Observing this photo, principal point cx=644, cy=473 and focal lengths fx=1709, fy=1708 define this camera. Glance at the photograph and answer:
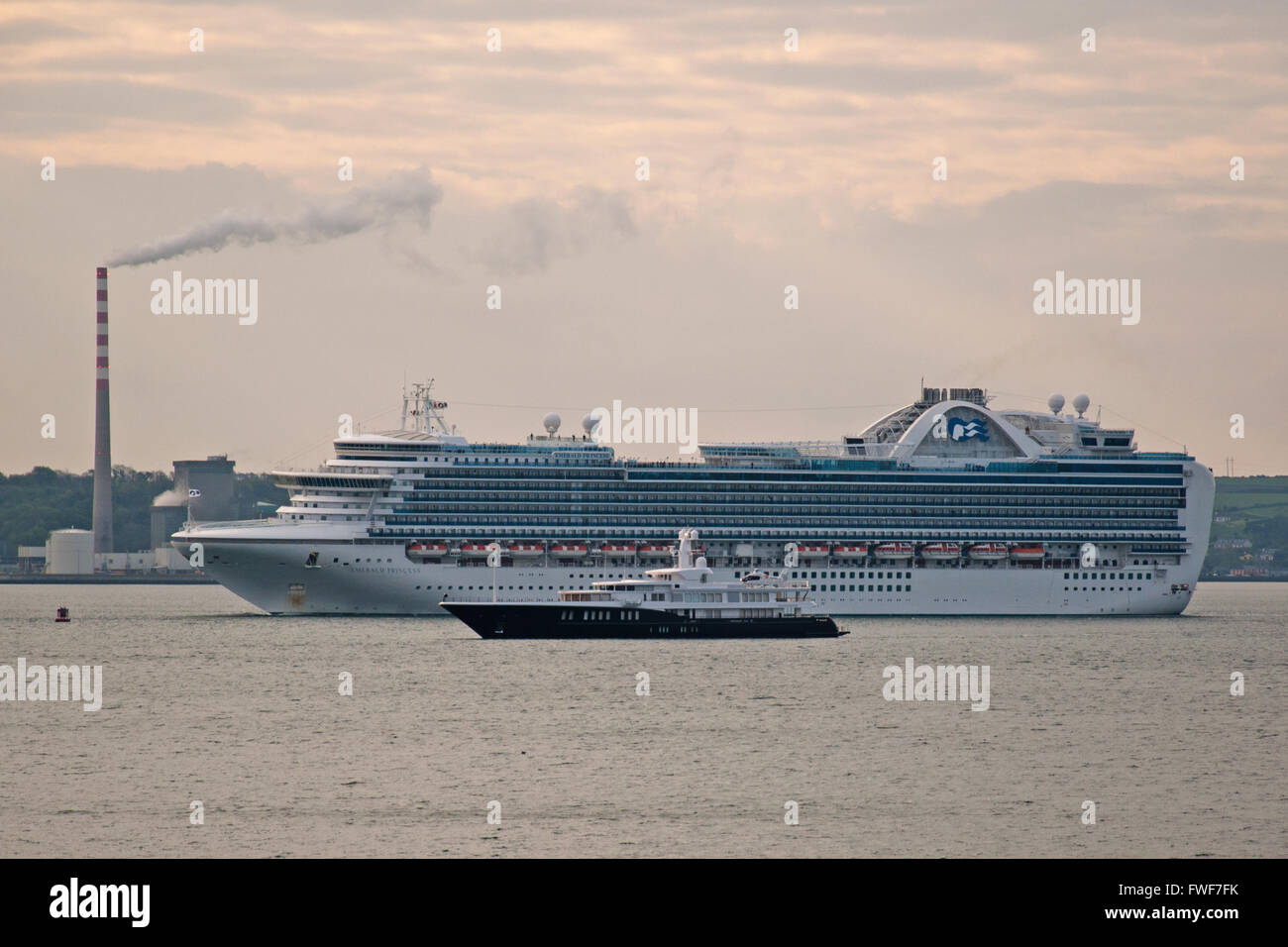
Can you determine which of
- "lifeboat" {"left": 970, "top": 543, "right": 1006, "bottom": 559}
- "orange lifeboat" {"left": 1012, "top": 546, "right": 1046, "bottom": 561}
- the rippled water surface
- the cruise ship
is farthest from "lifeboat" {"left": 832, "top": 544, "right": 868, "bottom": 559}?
the rippled water surface

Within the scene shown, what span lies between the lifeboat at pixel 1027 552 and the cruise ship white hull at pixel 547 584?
871mm

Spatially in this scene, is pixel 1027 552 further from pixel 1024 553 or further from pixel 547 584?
pixel 547 584

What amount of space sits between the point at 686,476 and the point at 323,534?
856 inches

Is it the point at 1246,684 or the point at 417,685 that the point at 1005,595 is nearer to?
the point at 1246,684

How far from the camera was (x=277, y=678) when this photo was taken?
6159 centimetres

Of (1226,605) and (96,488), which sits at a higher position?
(96,488)

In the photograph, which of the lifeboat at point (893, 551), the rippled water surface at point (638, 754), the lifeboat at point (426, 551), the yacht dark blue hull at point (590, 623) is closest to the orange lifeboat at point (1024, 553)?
the lifeboat at point (893, 551)

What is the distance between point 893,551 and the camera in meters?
101

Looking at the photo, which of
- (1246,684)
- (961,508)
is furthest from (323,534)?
(1246,684)

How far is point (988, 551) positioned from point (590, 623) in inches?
1377

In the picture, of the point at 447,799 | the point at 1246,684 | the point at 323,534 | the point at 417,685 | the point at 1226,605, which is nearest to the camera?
the point at 447,799

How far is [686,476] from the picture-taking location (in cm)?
9962

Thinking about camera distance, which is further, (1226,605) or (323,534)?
(1226,605)
